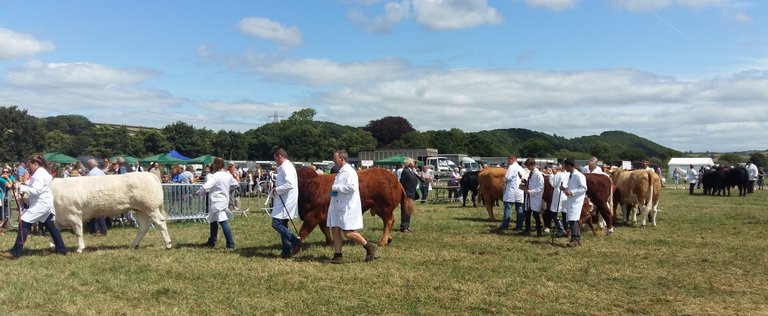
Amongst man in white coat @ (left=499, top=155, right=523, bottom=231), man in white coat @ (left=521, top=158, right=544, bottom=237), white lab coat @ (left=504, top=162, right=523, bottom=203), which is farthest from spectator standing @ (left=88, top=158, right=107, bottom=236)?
man in white coat @ (left=521, top=158, right=544, bottom=237)

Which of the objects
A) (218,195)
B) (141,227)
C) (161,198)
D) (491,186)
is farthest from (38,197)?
(491,186)

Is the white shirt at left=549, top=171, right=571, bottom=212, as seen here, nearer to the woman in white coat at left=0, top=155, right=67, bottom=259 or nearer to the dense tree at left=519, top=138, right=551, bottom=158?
the woman in white coat at left=0, top=155, right=67, bottom=259

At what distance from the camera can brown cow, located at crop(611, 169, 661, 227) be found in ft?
46.1

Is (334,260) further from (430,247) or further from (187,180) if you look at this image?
(187,180)

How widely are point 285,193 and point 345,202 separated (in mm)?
1097

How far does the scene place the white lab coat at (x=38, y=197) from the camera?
919 cm

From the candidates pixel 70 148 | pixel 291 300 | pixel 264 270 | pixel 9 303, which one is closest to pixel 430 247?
pixel 264 270

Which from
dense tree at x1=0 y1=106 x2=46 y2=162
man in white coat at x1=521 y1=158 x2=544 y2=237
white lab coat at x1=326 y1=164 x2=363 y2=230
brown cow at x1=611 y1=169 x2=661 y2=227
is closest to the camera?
white lab coat at x1=326 y1=164 x2=363 y2=230

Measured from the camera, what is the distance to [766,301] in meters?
6.67

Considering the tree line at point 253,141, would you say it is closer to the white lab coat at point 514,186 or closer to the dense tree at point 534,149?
the dense tree at point 534,149

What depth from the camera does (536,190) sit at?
12.1 m

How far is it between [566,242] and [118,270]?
26.4 ft

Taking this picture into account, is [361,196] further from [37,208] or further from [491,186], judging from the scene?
[491,186]

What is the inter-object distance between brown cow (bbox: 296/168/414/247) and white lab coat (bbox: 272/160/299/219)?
0.53m
